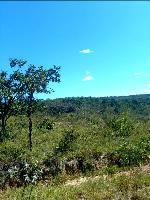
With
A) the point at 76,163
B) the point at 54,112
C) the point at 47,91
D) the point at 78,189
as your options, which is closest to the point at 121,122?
the point at 47,91

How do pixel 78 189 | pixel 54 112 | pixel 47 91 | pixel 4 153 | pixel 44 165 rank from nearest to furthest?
pixel 78 189, pixel 44 165, pixel 4 153, pixel 47 91, pixel 54 112

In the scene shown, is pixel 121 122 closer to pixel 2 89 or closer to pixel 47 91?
pixel 47 91

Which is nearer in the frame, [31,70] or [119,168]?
[119,168]

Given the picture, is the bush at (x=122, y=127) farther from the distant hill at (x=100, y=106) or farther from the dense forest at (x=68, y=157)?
the distant hill at (x=100, y=106)

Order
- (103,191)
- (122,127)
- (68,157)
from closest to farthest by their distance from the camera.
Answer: (103,191)
(68,157)
(122,127)

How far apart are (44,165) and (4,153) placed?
4372 mm

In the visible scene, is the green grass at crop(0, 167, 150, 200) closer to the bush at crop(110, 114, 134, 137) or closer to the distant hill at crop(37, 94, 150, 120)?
the bush at crop(110, 114, 134, 137)

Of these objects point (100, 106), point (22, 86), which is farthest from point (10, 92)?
point (100, 106)

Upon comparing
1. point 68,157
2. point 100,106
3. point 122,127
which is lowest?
point 68,157

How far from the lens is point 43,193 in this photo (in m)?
21.6

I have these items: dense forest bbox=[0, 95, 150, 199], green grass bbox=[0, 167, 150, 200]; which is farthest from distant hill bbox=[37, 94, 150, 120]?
green grass bbox=[0, 167, 150, 200]

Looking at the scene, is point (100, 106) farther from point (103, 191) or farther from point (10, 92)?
point (103, 191)

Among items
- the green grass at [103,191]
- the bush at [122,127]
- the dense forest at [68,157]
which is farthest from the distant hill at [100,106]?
the green grass at [103,191]

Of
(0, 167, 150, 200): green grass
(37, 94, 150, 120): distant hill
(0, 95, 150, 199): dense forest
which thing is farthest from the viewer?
(37, 94, 150, 120): distant hill
